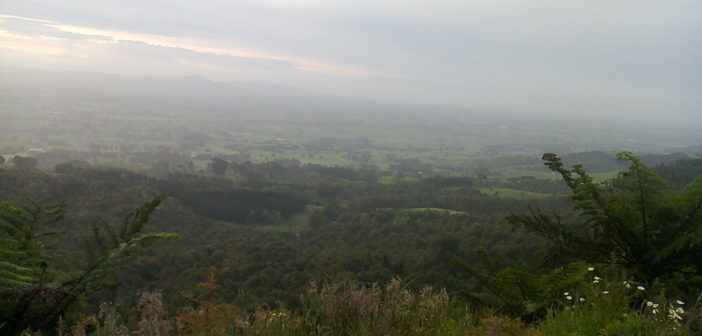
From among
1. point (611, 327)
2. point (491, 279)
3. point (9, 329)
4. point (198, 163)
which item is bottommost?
point (198, 163)

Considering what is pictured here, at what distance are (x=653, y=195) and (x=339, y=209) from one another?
39474 mm

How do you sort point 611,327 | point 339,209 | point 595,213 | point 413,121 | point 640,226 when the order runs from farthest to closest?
1. point 413,121
2. point 339,209
3. point 595,213
4. point 640,226
5. point 611,327

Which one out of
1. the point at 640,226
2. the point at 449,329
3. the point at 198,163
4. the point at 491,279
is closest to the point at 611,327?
the point at 449,329

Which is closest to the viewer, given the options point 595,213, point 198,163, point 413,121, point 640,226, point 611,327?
point 611,327

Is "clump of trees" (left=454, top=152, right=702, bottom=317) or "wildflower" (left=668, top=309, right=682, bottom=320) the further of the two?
"clump of trees" (left=454, top=152, right=702, bottom=317)

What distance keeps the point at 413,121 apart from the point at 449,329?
171471 mm

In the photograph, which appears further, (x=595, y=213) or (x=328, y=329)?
(x=595, y=213)

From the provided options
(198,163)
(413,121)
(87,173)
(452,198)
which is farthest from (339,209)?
(413,121)

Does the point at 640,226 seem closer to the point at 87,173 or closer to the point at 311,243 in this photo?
the point at 311,243

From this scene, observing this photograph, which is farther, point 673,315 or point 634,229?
point 634,229

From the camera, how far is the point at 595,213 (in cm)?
575

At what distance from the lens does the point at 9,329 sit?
10.00 ft

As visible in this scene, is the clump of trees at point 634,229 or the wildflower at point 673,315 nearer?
the wildflower at point 673,315

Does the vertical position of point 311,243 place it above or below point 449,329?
below
